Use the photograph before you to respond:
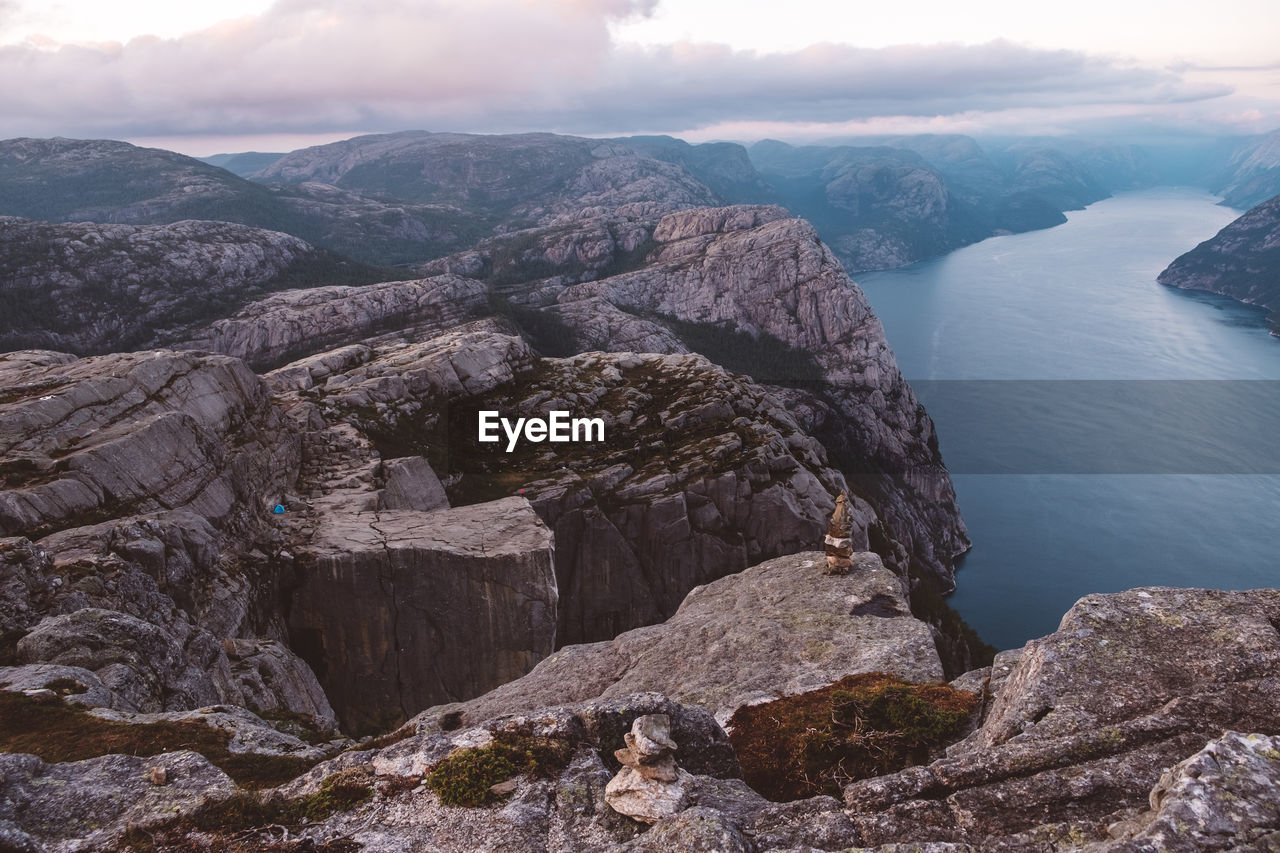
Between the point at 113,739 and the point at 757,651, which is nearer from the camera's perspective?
the point at 113,739

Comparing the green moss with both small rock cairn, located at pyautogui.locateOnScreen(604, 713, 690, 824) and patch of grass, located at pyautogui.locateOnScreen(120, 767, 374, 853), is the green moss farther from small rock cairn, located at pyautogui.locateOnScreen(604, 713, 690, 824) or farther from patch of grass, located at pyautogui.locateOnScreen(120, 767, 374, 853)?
small rock cairn, located at pyautogui.locateOnScreen(604, 713, 690, 824)

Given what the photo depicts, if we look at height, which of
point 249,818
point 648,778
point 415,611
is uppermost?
point 648,778

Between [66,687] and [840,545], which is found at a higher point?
[840,545]

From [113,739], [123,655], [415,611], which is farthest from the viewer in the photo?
[415,611]

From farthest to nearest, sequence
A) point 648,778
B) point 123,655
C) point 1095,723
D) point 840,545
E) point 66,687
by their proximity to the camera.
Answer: point 840,545 < point 123,655 < point 66,687 < point 648,778 < point 1095,723

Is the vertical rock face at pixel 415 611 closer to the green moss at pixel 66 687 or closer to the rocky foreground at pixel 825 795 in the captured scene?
the green moss at pixel 66 687
